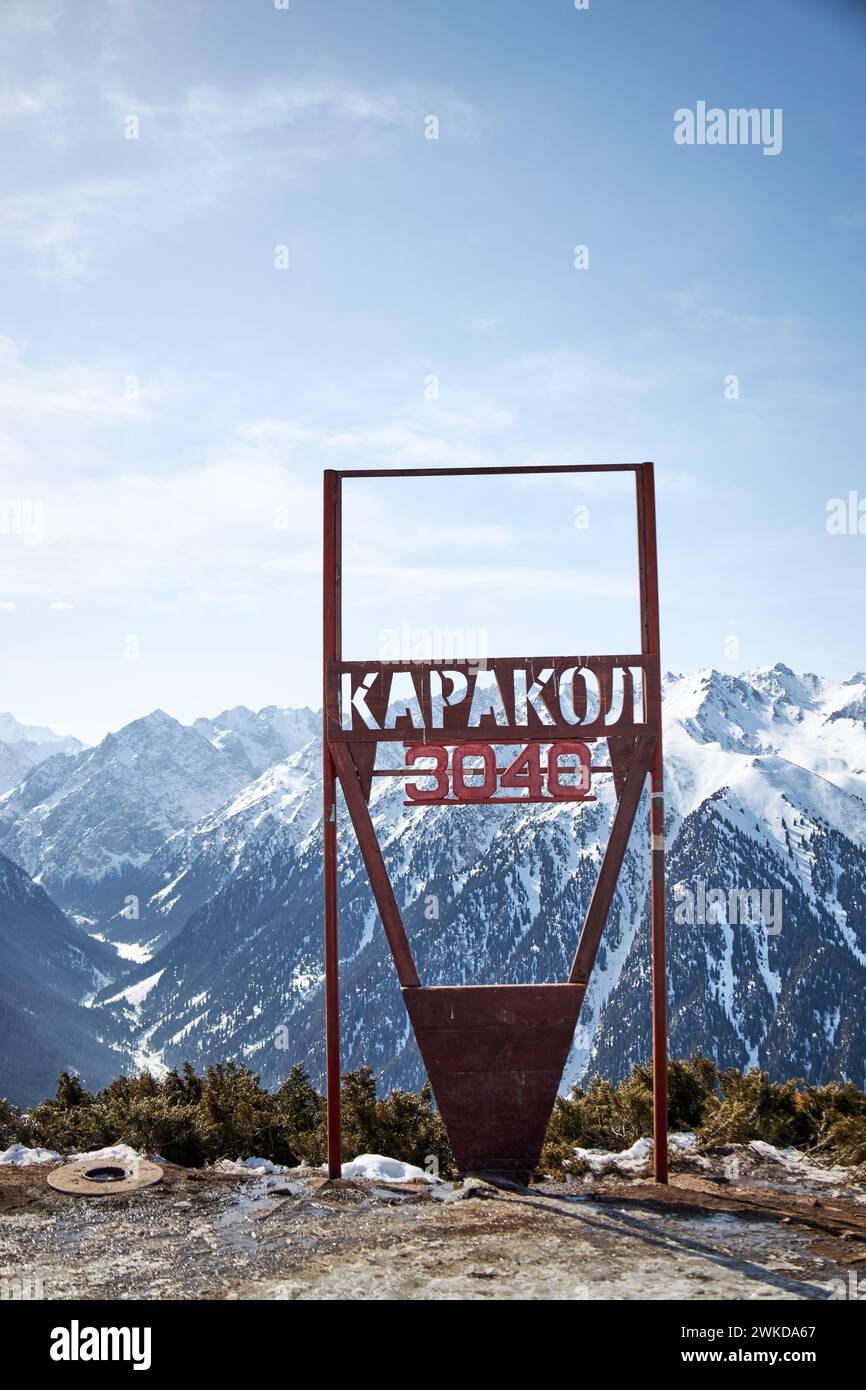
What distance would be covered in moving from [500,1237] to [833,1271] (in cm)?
377

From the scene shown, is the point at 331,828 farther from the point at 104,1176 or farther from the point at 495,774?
the point at 104,1176

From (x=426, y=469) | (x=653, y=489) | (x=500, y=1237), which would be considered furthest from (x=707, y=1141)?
(x=426, y=469)

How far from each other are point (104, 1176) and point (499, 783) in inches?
344

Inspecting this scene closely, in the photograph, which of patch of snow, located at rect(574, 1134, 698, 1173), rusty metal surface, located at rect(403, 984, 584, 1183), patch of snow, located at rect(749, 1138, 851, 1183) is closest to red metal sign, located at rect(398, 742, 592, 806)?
rusty metal surface, located at rect(403, 984, 584, 1183)

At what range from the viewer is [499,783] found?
675 inches

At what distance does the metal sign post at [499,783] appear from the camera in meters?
16.2

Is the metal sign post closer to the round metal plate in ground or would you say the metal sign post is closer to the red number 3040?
the red number 3040

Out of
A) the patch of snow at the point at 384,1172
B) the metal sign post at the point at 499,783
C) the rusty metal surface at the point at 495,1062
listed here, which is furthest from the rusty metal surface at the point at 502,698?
the patch of snow at the point at 384,1172

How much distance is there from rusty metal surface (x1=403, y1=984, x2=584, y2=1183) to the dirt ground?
A: 0.69 metres

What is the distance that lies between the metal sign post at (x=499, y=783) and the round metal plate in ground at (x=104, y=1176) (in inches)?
115

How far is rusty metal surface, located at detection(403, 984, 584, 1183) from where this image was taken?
1619 centimetres

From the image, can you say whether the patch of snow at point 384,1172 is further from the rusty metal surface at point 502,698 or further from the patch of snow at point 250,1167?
the rusty metal surface at point 502,698
